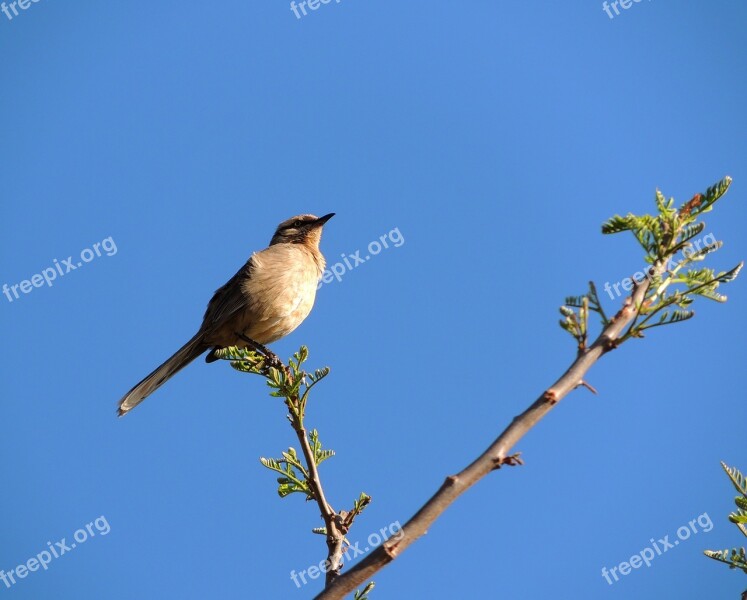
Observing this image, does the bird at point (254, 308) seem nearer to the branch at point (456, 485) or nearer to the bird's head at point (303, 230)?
the bird's head at point (303, 230)

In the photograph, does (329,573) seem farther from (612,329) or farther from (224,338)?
(224,338)

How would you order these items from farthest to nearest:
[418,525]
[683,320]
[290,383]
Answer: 1. [290,383]
2. [683,320]
3. [418,525]

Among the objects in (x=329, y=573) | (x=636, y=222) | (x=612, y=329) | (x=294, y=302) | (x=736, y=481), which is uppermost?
(x=294, y=302)

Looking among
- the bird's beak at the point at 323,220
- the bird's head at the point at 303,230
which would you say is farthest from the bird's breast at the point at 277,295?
the bird's beak at the point at 323,220

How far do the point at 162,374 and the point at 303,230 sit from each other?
2437 millimetres

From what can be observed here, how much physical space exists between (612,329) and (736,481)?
1.16 metres

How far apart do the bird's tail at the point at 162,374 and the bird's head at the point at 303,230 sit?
179cm

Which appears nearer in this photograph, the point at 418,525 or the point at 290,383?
the point at 418,525

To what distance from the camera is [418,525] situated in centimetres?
179

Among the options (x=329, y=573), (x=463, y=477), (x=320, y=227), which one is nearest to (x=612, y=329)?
(x=463, y=477)

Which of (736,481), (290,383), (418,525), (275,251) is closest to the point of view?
(418,525)

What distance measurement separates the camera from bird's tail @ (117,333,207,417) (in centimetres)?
614

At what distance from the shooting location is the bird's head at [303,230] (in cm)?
809

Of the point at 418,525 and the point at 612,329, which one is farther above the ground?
the point at 612,329
